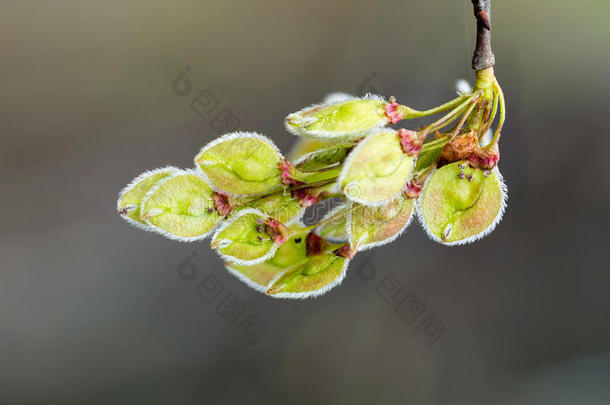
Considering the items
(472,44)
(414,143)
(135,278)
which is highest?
(414,143)

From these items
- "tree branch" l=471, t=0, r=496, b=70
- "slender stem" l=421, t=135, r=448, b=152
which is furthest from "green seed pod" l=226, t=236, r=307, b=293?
"tree branch" l=471, t=0, r=496, b=70

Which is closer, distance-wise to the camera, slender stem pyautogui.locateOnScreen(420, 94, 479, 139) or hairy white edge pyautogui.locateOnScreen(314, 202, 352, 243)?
slender stem pyautogui.locateOnScreen(420, 94, 479, 139)

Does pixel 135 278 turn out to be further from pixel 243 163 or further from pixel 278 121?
pixel 243 163

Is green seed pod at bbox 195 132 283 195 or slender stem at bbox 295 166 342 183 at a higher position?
green seed pod at bbox 195 132 283 195

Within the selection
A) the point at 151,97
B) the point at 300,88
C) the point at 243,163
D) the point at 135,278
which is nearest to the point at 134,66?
the point at 151,97

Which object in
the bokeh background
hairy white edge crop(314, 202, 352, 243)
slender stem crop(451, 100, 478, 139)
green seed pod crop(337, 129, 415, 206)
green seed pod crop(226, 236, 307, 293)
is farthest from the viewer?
the bokeh background

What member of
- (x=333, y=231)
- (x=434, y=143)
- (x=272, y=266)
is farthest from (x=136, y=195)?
(x=434, y=143)

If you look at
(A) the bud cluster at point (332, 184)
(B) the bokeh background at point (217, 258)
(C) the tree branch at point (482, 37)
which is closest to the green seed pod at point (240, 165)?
(A) the bud cluster at point (332, 184)

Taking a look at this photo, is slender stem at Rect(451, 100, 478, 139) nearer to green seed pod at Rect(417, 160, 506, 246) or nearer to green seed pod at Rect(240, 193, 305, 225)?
green seed pod at Rect(417, 160, 506, 246)

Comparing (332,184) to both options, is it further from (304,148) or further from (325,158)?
(304,148)
